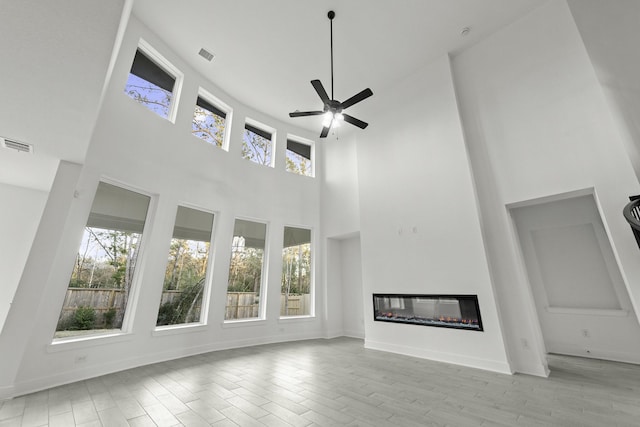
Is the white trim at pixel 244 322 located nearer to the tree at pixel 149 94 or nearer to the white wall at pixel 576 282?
the tree at pixel 149 94

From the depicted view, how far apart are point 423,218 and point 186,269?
4.52m

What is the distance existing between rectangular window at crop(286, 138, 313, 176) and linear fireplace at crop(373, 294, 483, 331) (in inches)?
156

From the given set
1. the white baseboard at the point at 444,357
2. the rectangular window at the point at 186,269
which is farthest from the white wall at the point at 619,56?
the rectangular window at the point at 186,269

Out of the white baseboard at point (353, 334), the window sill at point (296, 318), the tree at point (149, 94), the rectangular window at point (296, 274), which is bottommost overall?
the white baseboard at point (353, 334)

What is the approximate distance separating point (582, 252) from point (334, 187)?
506cm

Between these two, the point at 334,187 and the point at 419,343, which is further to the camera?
the point at 334,187

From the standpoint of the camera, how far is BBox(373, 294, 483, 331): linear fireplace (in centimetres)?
390

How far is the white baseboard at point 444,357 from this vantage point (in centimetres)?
351

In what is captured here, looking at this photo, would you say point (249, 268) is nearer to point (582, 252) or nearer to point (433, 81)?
point (433, 81)

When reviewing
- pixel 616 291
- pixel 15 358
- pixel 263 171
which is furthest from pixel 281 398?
pixel 616 291

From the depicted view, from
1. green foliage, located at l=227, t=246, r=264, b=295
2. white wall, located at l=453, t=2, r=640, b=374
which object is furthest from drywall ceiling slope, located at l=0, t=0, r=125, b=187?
white wall, located at l=453, t=2, r=640, b=374

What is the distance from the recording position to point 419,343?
4.34 metres

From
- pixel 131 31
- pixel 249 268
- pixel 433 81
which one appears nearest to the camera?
pixel 131 31

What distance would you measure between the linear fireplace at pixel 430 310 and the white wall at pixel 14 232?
5.71 m
